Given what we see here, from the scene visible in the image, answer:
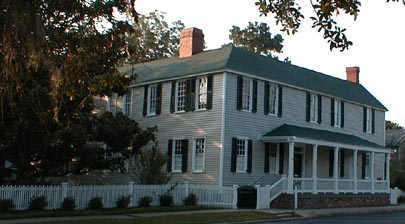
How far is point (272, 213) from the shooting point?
74.2 ft

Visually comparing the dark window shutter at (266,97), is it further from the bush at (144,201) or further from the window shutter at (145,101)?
the bush at (144,201)

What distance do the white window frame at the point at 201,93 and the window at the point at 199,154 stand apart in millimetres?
1702

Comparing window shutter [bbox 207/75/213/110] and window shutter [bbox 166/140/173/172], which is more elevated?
window shutter [bbox 207/75/213/110]

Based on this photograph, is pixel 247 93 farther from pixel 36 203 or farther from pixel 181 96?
pixel 36 203

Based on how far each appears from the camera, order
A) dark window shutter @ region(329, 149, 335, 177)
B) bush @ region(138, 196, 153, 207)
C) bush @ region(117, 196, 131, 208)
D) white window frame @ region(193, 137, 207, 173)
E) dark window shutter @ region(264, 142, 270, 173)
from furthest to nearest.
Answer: dark window shutter @ region(329, 149, 335, 177) < dark window shutter @ region(264, 142, 270, 173) < white window frame @ region(193, 137, 207, 173) < bush @ region(138, 196, 153, 207) < bush @ region(117, 196, 131, 208)

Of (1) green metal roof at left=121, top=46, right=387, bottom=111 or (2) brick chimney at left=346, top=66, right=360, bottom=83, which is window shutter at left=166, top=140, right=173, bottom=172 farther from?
(2) brick chimney at left=346, top=66, right=360, bottom=83

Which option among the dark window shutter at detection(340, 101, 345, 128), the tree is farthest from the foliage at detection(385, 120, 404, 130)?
the dark window shutter at detection(340, 101, 345, 128)

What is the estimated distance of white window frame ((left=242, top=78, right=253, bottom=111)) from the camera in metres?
28.1

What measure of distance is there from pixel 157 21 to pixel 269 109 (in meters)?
26.6

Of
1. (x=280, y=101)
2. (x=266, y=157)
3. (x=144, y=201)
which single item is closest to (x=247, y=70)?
(x=280, y=101)

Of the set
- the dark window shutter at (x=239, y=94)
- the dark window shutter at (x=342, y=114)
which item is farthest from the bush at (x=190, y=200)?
the dark window shutter at (x=342, y=114)

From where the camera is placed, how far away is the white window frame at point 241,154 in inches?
1089

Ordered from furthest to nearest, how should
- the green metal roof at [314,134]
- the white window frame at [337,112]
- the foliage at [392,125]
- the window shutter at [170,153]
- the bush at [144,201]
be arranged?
the foliage at [392,125] → the white window frame at [337,112] → the window shutter at [170,153] → the green metal roof at [314,134] → the bush at [144,201]

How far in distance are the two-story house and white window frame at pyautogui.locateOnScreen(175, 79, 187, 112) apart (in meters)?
0.05
